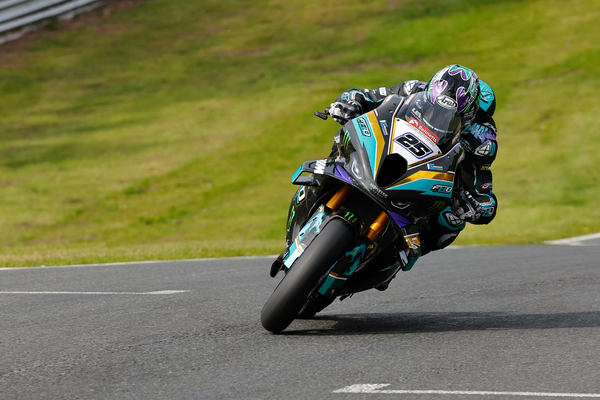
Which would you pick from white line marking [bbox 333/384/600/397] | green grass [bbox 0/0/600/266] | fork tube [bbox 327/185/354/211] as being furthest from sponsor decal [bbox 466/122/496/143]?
green grass [bbox 0/0/600/266]

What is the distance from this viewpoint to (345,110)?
558 centimetres

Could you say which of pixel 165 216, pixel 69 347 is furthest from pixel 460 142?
pixel 165 216

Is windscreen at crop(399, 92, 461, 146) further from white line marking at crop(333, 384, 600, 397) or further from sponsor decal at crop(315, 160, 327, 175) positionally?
white line marking at crop(333, 384, 600, 397)

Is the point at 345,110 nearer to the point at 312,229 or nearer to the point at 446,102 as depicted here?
the point at 446,102

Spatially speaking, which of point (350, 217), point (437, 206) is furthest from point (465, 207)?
point (350, 217)

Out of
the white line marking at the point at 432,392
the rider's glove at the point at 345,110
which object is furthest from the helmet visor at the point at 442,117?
the white line marking at the point at 432,392

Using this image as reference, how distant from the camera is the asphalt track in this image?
3.98 metres

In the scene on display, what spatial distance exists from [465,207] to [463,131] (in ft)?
2.14

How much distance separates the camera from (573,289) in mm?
7664

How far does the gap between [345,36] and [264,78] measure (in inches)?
276

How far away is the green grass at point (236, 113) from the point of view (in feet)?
63.9

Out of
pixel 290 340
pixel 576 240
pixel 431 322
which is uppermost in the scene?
pixel 290 340

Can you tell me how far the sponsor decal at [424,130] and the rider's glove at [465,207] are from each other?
0.61 meters

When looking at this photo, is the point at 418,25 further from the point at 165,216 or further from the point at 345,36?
the point at 165,216
